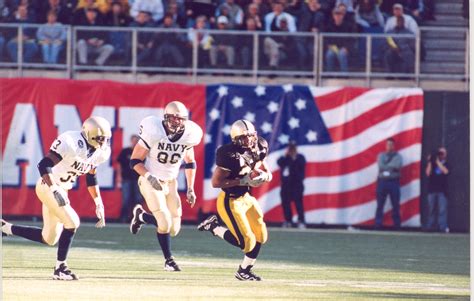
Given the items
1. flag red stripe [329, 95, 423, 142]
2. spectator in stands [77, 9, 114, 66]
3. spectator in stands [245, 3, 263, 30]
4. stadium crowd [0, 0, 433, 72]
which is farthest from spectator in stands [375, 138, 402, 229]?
spectator in stands [77, 9, 114, 66]

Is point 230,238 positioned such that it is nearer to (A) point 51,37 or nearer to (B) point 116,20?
(A) point 51,37

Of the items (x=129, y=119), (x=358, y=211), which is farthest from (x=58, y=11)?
(x=358, y=211)

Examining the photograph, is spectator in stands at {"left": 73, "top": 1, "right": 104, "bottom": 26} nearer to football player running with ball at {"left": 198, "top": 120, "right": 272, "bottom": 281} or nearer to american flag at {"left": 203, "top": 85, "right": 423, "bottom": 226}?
american flag at {"left": 203, "top": 85, "right": 423, "bottom": 226}

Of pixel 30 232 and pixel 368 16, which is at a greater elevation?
pixel 368 16

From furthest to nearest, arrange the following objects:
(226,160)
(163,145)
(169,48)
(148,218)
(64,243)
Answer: (169,48)
(148,218)
(163,145)
(226,160)
(64,243)

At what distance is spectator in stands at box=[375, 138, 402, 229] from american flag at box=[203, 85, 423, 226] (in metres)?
0.37

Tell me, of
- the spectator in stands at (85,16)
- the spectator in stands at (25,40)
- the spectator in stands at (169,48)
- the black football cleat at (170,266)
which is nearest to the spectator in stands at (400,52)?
the spectator in stands at (169,48)

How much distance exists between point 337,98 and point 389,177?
1.52 m

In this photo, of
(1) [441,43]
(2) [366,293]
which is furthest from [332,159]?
(2) [366,293]

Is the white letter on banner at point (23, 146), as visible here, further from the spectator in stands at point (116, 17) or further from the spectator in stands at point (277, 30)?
the spectator in stands at point (277, 30)

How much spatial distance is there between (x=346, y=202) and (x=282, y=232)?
5.20 feet

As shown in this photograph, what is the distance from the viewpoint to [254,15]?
20.8 m

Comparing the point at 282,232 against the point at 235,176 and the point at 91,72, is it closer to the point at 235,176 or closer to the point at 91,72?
the point at 91,72

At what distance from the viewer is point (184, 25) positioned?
68.8 feet
